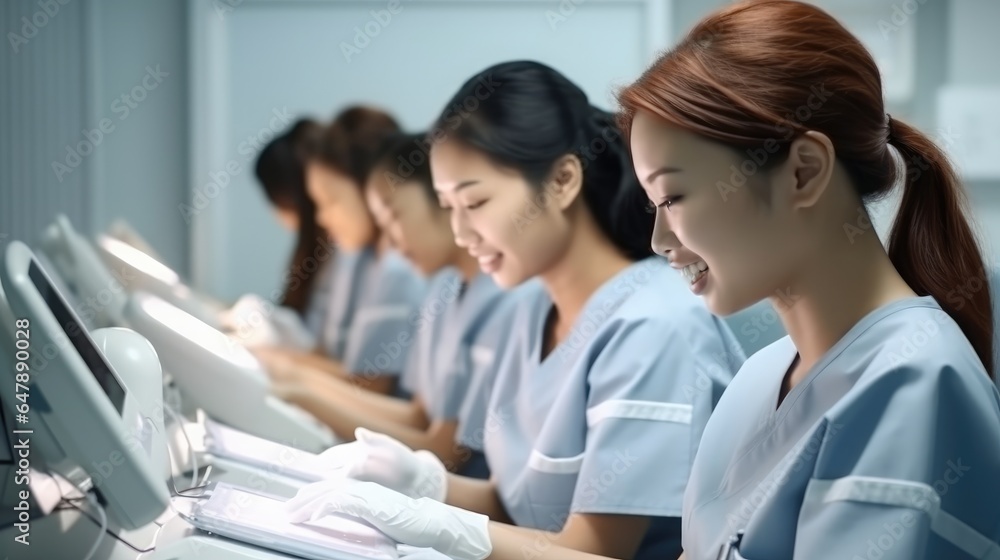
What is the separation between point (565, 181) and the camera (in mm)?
1340

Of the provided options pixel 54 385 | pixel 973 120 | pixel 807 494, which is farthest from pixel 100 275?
pixel 973 120

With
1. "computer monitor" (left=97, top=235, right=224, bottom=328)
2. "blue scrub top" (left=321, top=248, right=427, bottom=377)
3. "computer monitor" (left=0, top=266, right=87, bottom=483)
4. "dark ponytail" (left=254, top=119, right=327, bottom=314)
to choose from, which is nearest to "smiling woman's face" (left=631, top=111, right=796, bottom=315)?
"computer monitor" (left=0, top=266, right=87, bottom=483)

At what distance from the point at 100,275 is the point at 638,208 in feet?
3.18

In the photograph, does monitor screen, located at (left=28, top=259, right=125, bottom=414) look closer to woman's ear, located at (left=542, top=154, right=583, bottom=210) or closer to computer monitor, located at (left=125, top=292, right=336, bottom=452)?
computer monitor, located at (left=125, top=292, right=336, bottom=452)

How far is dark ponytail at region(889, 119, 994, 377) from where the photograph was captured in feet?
2.87

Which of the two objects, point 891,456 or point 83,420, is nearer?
point 891,456

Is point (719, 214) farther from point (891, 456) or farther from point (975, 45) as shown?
point (975, 45)

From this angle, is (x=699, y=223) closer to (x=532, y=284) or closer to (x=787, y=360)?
(x=787, y=360)

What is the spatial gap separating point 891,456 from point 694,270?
A: 0.25m

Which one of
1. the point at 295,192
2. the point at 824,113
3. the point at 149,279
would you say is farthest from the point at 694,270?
the point at 295,192

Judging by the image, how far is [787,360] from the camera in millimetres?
964

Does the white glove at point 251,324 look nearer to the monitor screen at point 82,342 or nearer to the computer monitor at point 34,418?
the computer monitor at point 34,418

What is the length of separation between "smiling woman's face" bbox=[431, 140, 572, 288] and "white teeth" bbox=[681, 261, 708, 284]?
0.43 m

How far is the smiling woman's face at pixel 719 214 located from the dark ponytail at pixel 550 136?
0.43 meters
